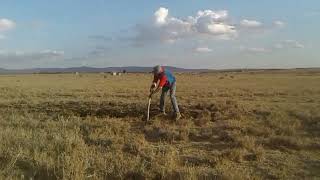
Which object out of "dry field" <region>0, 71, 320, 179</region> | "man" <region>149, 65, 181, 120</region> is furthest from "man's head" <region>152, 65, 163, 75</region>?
"dry field" <region>0, 71, 320, 179</region>

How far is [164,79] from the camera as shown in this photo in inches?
554

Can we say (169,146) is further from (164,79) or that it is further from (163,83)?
(164,79)

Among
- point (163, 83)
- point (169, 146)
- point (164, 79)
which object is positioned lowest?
point (169, 146)

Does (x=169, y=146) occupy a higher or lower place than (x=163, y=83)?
lower

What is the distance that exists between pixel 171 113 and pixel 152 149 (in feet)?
18.1

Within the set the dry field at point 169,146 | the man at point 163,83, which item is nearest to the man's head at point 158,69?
the man at point 163,83

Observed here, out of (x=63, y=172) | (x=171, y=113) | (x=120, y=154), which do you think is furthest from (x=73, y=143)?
(x=171, y=113)

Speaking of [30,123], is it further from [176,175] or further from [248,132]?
[176,175]

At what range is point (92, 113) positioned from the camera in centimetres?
1692

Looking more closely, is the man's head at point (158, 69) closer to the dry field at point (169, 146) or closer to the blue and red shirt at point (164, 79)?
the blue and red shirt at point (164, 79)

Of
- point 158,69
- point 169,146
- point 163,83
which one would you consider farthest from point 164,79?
point 169,146

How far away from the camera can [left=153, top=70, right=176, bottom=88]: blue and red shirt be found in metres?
14.0

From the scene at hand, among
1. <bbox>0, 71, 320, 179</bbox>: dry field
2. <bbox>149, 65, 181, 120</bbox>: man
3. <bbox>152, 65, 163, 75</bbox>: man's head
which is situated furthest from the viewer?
<bbox>152, 65, 163, 75</bbox>: man's head

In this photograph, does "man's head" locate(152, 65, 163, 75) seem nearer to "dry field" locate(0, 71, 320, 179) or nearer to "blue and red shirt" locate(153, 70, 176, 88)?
"blue and red shirt" locate(153, 70, 176, 88)
